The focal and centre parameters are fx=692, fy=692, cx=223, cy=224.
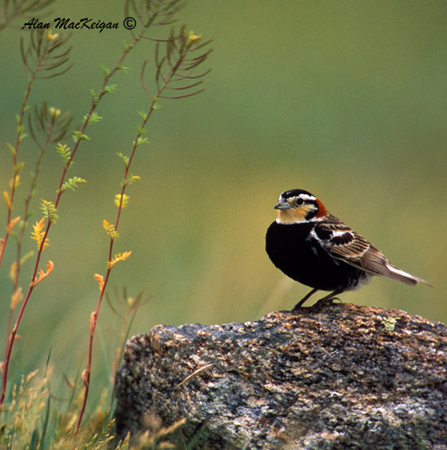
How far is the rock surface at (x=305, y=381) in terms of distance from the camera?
3.78m

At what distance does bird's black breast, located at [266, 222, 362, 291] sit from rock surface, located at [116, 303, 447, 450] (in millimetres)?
336

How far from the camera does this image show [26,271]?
8.27 m

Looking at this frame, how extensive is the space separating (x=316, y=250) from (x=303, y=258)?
14 cm

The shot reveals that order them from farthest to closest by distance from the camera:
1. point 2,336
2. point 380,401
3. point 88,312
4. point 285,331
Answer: point 88,312 < point 2,336 < point 285,331 < point 380,401

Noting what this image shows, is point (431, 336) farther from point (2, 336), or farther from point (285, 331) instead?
point (2, 336)

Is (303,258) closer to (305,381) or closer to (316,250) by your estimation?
(316,250)

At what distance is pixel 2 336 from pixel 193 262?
9.05 feet

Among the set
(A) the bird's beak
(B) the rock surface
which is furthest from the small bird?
(B) the rock surface

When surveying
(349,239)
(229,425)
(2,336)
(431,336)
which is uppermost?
(349,239)

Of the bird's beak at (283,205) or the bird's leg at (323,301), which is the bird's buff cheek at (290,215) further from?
the bird's leg at (323,301)

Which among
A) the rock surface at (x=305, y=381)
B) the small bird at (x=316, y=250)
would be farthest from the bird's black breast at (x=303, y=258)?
the rock surface at (x=305, y=381)

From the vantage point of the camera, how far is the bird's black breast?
4.59m

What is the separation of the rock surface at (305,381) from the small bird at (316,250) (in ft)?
1.23

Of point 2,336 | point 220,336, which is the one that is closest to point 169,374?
point 220,336
